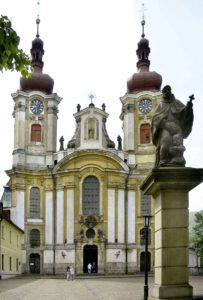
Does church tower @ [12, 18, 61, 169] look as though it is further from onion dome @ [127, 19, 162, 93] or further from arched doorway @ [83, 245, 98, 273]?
arched doorway @ [83, 245, 98, 273]

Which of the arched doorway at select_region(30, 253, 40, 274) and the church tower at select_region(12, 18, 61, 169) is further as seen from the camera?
the church tower at select_region(12, 18, 61, 169)

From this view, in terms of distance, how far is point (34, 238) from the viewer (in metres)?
60.8

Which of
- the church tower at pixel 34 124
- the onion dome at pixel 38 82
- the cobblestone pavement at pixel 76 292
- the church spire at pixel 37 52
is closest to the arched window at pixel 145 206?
the church tower at pixel 34 124

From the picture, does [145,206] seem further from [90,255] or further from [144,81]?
[144,81]

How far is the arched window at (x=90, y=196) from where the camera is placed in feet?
198

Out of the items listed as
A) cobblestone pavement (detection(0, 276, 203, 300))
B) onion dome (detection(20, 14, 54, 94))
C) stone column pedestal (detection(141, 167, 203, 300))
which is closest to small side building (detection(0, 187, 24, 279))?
onion dome (detection(20, 14, 54, 94))

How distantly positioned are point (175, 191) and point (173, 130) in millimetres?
1346

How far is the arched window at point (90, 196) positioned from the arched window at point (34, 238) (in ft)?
19.0

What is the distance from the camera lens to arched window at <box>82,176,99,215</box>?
198 ft

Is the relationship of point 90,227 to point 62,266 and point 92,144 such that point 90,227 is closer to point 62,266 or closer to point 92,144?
point 62,266

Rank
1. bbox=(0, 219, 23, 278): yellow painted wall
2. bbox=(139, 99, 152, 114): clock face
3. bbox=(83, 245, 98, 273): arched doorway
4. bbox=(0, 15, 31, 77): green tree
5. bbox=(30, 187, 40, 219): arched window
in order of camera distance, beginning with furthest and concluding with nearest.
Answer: bbox=(139, 99, 152, 114): clock face, bbox=(30, 187, 40, 219): arched window, bbox=(83, 245, 98, 273): arched doorway, bbox=(0, 219, 23, 278): yellow painted wall, bbox=(0, 15, 31, 77): green tree

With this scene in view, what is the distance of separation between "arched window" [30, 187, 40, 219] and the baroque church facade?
110mm

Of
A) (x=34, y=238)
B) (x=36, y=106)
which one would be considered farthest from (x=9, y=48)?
(x=36, y=106)

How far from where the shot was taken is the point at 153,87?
65.6m
